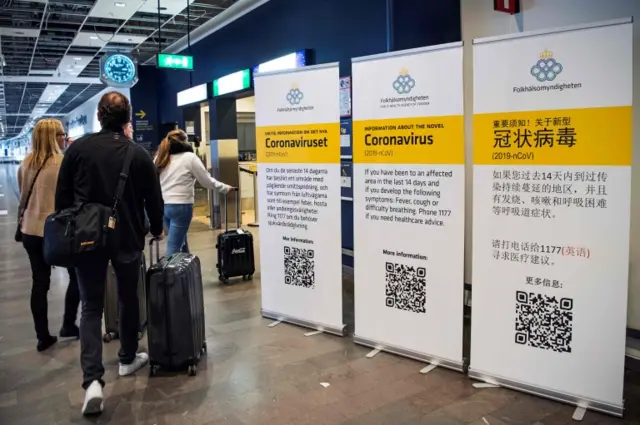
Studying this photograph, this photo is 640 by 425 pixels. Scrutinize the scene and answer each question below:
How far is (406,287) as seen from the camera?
10.7 feet

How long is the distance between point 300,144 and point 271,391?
1697mm

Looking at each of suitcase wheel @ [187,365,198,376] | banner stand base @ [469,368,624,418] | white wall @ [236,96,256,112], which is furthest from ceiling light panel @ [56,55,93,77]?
banner stand base @ [469,368,624,418]

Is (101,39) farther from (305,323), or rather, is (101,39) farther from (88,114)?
(88,114)

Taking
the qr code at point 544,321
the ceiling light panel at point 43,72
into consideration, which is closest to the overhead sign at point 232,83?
the qr code at point 544,321

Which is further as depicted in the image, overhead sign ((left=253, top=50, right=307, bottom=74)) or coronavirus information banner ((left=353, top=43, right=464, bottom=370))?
overhead sign ((left=253, top=50, right=307, bottom=74))

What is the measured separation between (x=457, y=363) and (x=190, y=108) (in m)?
8.37

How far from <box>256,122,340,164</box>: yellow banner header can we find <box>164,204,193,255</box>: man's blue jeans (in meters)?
0.98

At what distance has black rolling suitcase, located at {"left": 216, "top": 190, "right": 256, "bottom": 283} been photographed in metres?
5.09

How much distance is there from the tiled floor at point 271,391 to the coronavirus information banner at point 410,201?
0.81 feet

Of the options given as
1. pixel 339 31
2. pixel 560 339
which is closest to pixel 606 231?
pixel 560 339

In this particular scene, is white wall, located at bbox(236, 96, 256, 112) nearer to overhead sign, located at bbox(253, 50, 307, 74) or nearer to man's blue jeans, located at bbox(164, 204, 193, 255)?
overhead sign, located at bbox(253, 50, 307, 74)

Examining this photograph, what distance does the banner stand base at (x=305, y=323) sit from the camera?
3.73 meters

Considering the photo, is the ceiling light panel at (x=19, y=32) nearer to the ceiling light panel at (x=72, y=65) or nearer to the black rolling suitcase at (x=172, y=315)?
the ceiling light panel at (x=72, y=65)

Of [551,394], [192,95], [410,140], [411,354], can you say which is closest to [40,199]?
[410,140]
